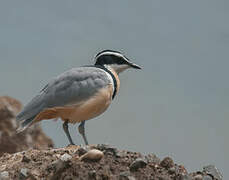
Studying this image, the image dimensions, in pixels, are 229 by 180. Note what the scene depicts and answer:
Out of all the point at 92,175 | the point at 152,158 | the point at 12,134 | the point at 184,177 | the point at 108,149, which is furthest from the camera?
the point at 12,134

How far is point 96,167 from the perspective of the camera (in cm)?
894

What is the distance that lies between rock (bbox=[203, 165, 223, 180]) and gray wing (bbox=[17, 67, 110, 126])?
278 cm

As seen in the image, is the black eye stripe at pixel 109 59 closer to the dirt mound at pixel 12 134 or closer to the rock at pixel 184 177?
the rock at pixel 184 177

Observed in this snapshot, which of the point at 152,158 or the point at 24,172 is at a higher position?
the point at 152,158

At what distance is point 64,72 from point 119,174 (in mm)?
3376

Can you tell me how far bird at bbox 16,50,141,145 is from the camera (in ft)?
36.2

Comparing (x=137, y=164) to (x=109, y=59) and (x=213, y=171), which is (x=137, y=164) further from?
(x=109, y=59)

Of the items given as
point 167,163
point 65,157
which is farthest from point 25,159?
point 167,163

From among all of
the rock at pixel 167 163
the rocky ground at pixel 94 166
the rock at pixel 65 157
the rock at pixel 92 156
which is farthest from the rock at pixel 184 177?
the rock at pixel 65 157

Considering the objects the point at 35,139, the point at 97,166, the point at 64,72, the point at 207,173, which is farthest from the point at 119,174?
the point at 35,139

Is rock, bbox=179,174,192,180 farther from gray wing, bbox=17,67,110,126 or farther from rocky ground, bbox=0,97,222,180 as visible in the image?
gray wing, bbox=17,67,110,126

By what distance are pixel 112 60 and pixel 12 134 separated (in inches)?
327

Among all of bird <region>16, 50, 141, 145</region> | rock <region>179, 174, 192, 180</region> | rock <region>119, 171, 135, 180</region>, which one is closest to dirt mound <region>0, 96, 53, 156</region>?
bird <region>16, 50, 141, 145</region>

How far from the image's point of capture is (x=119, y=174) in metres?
8.91
